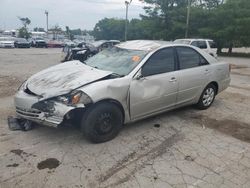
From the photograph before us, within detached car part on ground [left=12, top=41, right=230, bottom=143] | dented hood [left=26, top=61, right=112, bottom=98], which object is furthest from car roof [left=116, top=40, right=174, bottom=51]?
dented hood [left=26, top=61, right=112, bottom=98]

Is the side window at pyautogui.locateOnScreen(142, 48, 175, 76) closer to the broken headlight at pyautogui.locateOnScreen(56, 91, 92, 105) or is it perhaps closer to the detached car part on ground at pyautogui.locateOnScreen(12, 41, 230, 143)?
the detached car part on ground at pyautogui.locateOnScreen(12, 41, 230, 143)

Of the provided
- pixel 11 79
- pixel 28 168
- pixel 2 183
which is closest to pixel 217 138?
pixel 28 168

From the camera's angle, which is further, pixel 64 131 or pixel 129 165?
pixel 64 131

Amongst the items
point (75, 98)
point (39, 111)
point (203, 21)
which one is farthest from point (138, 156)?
point (203, 21)

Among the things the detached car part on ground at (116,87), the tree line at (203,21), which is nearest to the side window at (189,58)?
the detached car part on ground at (116,87)

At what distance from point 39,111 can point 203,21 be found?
27835mm

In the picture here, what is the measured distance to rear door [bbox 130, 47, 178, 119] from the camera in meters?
4.29

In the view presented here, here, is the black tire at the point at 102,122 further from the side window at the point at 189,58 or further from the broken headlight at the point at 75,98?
the side window at the point at 189,58

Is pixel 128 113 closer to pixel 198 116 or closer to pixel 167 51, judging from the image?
pixel 167 51

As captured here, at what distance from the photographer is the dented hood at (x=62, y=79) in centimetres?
384

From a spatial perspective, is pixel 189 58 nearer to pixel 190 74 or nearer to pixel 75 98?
pixel 190 74

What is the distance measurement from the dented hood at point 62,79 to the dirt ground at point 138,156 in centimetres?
79

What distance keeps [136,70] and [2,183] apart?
2.49 m

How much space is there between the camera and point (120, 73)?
4312 millimetres
